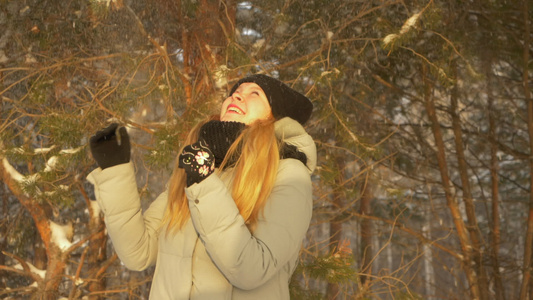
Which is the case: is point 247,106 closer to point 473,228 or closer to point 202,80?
point 202,80

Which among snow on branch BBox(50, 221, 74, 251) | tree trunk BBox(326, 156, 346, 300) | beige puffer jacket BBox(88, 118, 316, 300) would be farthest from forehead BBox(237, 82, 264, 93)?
snow on branch BBox(50, 221, 74, 251)

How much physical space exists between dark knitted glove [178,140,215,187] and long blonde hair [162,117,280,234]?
0.68 feet

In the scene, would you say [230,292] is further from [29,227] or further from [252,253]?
[29,227]

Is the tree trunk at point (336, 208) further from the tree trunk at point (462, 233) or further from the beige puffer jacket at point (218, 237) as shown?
the beige puffer jacket at point (218, 237)

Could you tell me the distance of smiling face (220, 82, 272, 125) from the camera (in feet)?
7.15

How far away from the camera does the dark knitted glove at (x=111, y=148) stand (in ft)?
6.01

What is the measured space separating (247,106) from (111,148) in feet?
1.90

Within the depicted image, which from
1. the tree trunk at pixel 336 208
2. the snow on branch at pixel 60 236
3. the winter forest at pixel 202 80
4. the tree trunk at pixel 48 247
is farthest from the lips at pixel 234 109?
the snow on branch at pixel 60 236

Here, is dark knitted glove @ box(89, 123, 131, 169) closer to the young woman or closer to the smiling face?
the young woman

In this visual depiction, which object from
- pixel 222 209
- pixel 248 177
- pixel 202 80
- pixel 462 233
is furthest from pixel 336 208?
pixel 222 209

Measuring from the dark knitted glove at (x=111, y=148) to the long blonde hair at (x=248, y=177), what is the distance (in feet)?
0.78

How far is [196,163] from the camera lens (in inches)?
65.2

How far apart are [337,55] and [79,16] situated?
2.03 meters

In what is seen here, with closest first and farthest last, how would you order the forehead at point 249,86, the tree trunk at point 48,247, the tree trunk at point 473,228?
the forehead at point 249,86 < the tree trunk at point 48,247 < the tree trunk at point 473,228
